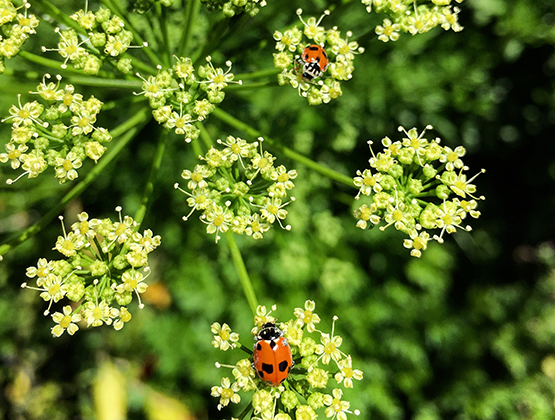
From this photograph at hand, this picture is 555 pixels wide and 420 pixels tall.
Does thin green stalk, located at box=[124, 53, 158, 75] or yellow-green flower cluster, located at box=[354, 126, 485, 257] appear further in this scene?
thin green stalk, located at box=[124, 53, 158, 75]

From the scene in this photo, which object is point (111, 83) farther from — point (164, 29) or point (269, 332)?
point (269, 332)

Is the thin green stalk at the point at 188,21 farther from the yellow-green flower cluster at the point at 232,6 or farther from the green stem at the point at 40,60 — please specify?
the green stem at the point at 40,60

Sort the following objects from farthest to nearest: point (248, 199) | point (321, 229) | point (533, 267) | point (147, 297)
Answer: point (147, 297)
point (533, 267)
point (321, 229)
point (248, 199)

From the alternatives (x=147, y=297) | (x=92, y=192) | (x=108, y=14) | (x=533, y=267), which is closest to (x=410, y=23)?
(x=108, y=14)

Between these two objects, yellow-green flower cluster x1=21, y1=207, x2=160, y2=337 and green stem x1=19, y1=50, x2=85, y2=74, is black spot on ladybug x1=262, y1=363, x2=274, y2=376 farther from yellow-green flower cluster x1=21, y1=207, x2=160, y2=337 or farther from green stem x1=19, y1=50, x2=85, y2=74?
green stem x1=19, y1=50, x2=85, y2=74

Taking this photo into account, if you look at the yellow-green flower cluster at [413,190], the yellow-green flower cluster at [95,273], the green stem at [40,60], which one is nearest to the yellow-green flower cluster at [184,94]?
the green stem at [40,60]

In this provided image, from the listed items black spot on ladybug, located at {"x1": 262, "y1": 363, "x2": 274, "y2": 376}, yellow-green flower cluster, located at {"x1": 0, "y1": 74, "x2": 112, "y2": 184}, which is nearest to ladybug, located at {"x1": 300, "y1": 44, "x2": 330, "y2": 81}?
yellow-green flower cluster, located at {"x1": 0, "y1": 74, "x2": 112, "y2": 184}

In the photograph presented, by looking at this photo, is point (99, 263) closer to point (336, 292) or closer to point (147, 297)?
point (336, 292)

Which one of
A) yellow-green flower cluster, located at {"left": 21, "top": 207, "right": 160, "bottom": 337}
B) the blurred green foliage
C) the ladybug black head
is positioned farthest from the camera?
the blurred green foliage
